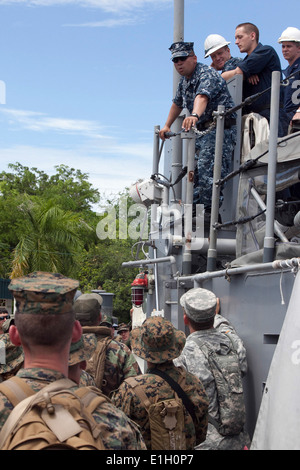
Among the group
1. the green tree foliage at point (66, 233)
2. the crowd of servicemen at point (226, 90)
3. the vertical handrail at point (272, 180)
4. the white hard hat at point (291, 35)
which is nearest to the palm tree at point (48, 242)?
the green tree foliage at point (66, 233)

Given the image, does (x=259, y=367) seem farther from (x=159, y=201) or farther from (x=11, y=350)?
(x=159, y=201)

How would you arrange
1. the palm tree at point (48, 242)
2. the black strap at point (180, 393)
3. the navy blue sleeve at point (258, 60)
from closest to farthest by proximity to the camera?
the black strap at point (180, 393) < the navy blue sleeve at point (258, 60) < the palm tree at point (48, 242)

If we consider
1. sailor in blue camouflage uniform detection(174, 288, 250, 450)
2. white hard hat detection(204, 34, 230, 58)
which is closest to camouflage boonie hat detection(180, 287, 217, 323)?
sailor in blue camouflage uniform detection(174, 288, 250, 450)

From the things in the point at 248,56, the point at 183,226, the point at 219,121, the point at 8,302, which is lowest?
the point at 8,302

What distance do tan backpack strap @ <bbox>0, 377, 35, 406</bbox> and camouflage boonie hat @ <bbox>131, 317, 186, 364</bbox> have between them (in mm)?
1627

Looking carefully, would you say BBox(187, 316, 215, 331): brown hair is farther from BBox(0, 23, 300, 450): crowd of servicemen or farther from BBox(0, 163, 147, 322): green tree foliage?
BBox(0, 163, 147, 322): green tree foliage

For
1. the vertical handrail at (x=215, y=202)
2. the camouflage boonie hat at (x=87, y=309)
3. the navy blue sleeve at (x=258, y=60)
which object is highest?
the navy blue sleeve at (x=258, y=60)

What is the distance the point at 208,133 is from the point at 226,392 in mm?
3248

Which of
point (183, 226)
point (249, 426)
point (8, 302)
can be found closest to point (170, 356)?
point (249, 426)

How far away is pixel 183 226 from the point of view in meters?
7.17

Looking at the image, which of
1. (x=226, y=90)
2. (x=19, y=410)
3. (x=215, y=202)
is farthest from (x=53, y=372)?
(x=226, y=90)

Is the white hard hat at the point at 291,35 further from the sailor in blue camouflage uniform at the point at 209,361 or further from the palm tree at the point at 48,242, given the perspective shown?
the palm tree at the point at 48,242

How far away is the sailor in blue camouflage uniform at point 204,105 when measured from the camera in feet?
22.6

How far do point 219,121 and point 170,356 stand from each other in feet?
8.98
